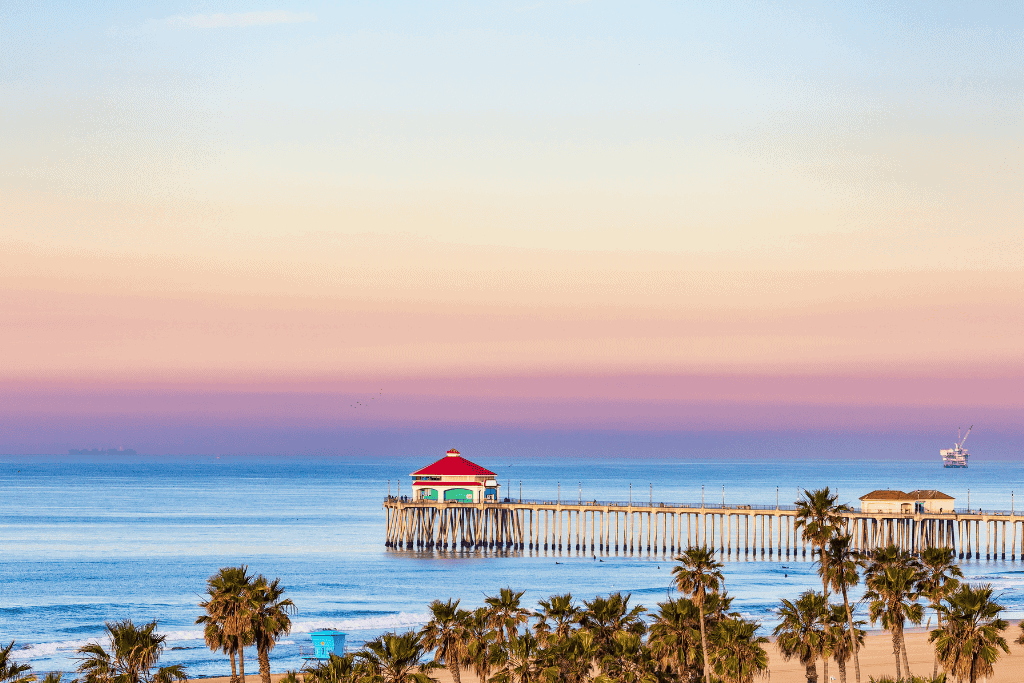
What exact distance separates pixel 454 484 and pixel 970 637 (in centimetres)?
7859

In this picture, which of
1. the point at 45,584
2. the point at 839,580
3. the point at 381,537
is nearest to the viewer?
the point at 839,580

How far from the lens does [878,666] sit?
185 ft

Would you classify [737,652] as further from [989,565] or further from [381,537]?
[381,537]

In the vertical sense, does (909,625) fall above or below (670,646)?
below

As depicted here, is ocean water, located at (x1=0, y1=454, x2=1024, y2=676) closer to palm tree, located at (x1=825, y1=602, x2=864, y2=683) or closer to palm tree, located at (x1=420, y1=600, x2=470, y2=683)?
palm tree, located at (x1=420, y1=600, x2=470, y2=683)

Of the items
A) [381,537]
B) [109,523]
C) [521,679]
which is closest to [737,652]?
[521,679]

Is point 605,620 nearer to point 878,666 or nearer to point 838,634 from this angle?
point 838,634

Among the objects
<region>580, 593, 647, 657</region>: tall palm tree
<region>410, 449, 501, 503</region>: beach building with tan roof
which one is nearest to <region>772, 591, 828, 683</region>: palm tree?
<region>580, 593, 647, 657</region>: tall palm tree

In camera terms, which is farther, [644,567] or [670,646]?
[644,567]

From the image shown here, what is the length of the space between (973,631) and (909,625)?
42.9 metres

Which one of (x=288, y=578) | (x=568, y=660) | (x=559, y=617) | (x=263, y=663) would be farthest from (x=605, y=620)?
(x=288, y=578)

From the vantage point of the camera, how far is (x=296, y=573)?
101875 millimetres

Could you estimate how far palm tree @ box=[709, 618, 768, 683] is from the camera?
116 feet

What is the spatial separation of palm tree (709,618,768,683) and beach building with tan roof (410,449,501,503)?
252 ft
